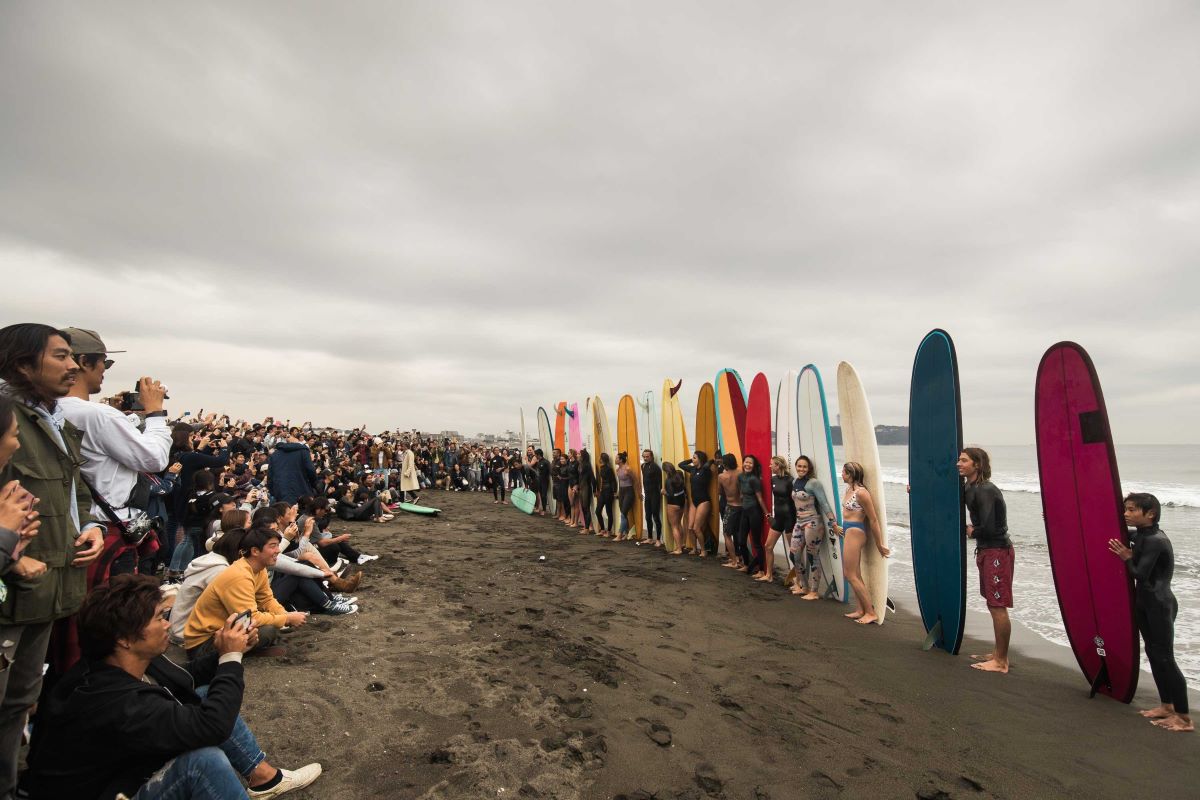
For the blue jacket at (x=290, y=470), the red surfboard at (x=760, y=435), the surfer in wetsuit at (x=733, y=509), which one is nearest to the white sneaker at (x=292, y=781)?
the red surfboard at (x=760, y=435)

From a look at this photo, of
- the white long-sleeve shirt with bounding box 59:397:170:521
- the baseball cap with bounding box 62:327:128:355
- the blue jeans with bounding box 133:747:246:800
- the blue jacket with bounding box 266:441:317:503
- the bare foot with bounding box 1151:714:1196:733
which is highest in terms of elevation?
the baseball cap with bounding box 62:327:128:355

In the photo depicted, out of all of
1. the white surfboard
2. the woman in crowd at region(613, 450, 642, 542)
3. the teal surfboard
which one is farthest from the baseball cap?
the teal surfboard

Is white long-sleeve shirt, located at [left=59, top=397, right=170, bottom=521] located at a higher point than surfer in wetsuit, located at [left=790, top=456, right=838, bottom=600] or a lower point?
higher

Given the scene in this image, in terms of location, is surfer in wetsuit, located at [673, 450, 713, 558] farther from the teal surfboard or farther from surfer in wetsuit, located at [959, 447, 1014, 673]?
the teal surfboard

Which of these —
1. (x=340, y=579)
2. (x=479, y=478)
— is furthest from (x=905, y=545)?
(x=479, y=478)

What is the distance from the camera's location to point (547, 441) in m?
16.1

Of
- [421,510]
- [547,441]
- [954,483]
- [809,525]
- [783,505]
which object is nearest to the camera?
[954,483]

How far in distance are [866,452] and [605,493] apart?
6.08m

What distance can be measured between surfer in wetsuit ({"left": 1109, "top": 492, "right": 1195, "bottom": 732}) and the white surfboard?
6.82 ft

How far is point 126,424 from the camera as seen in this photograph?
110 inches

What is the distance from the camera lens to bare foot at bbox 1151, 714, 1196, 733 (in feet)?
11.5

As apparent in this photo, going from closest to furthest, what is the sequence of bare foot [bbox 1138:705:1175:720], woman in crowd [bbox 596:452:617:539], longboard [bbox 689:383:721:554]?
bare foot [bbox 1138:705:1175:720] < longboard [bbox 689:383:721:554] < woman in crowd [bbox 596:452:617:539]

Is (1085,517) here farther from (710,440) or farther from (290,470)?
(290,470)

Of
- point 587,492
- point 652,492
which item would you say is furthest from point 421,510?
point 652,492
